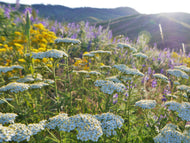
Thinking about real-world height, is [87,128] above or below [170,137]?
above

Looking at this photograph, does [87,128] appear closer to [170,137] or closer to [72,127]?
[72,127]

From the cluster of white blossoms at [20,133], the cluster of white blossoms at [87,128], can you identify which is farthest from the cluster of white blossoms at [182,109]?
the cluster of white blossoms at [20,133]

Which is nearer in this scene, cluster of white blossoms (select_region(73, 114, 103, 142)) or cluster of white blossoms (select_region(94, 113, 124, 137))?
cluster of white blossoms (select_region(73, 114, 103, 142))

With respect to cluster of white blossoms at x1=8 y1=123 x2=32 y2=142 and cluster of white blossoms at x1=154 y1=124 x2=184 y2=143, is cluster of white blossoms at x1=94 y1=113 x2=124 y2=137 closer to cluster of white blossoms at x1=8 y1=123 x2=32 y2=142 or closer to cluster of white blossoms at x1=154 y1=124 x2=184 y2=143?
cluster of white blossoms at x1=154 y1=124 x2=184 y2=143

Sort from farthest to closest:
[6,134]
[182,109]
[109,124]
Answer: [182,109], [109,124], [6,134]

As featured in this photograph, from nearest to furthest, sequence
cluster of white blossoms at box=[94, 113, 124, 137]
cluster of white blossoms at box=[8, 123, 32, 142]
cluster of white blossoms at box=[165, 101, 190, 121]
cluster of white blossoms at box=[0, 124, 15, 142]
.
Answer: cluster of white blossoms at box=[0, 124, 15, 142], cluster of white blossoms at box=[8, 123, 32, 142], cluster of white blossoms at box=[94, 113, 124, 137], cluster of white blossoms at box=[165, 101, 190, 121]

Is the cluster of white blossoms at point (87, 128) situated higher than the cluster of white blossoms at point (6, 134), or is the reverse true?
the cluster of white blossoms at point (6, 134)

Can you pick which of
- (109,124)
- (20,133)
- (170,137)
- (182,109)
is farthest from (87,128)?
(182,109)

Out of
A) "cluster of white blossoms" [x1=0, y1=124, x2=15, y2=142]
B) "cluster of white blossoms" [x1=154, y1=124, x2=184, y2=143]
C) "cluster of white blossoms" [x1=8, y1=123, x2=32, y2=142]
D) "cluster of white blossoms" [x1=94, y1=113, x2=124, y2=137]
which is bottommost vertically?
"cluster of white blossoms" [x1=154, y1=124, x2=184, y2=143]

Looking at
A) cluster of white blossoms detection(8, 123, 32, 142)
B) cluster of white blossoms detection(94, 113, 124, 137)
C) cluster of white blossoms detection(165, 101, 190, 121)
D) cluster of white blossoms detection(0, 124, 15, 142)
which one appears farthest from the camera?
cluster of white blossoms detection(165, 101, 190, 121)

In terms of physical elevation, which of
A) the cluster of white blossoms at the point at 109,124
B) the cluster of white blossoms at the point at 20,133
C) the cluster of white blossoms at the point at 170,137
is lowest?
the cluster of white blossoms at the point at 170,137

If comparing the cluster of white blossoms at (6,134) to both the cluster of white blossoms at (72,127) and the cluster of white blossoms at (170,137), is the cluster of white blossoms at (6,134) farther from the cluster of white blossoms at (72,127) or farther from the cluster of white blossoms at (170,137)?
the cluster of white blossoms at (170,137)

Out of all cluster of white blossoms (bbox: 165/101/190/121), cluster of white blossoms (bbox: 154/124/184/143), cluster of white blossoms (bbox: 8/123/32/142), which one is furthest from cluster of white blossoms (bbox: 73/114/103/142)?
cluster of white blossoms (bbox: 165/101/190/121)

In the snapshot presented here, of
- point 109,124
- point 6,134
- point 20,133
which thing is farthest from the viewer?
point 109,124
